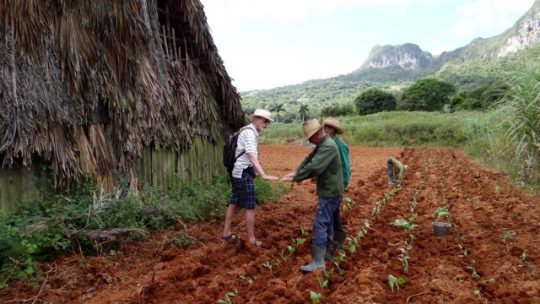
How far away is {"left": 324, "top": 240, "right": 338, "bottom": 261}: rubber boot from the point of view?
544 cm

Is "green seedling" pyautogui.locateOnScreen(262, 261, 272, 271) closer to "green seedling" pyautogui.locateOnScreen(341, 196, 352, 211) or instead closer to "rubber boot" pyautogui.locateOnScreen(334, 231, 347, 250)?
"rubber boot" pyautogui.locateOnScreen(334, 231, 347, 250)

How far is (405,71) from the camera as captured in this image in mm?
147500

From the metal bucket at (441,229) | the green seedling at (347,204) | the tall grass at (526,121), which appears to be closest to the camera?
the metal bucket at (441,229)

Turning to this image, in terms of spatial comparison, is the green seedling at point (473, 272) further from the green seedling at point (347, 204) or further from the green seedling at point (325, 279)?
the green seedling at point (347, 204)

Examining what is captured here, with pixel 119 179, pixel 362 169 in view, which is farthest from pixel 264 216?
pixel 362 169

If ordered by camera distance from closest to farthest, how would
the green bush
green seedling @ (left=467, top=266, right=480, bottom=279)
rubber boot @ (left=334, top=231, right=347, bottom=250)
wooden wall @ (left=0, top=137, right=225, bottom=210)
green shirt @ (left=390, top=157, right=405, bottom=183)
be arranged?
the green bush
green seedling @ (left=467, top=266, right=480, bottom=279)
wooden wall @ (left=0, top=137, right=225, bottom=210)
rubber boot @ (left=334, top=231, right=347, bottom=250)
green shirt @ (left=390, top=157, right=405, bottom=183)

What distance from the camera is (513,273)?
4820mm

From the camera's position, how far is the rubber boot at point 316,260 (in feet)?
16.1

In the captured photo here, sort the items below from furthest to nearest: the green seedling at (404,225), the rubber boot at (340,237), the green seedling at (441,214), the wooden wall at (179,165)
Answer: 1. the wooden wall at (179,165)
2. the green seedling at (441,214)
3. the green seedling at (404,225)
4. the rubber boot at (340,237)

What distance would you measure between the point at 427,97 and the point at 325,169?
5396cm

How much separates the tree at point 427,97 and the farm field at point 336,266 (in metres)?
49.3

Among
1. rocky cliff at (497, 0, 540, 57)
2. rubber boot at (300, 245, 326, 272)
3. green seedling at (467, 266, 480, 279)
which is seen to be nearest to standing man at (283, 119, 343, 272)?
rubber boot at (300, 245, 326, 272)

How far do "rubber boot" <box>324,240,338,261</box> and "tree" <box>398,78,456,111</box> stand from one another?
51.9 metres

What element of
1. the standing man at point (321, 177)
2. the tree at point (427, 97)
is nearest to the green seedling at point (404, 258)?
the standing man at point (321, 177)
